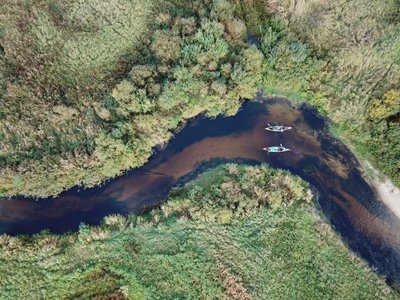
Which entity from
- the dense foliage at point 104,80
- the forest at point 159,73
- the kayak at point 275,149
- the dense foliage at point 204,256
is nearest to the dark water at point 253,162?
the kayak at point 275,149

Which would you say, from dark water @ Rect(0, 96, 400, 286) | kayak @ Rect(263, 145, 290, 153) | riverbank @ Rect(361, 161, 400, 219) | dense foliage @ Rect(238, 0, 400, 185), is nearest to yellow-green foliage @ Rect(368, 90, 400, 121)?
dense foliage @ Rect(238, 0, 400, 185)

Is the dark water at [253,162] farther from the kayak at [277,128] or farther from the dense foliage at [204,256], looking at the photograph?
the dense foliage at [204,256]

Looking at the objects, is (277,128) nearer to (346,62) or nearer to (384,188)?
(346,62)

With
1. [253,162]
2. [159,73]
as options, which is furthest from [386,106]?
[159,73]

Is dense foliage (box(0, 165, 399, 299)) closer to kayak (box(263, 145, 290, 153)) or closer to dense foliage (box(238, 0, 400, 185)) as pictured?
kayak (box(263, 145, 290, 153))

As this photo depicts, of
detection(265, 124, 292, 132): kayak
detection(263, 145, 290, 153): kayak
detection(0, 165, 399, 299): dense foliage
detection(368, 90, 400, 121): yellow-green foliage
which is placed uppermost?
detection(368, 90, 400, 121): yellow-green foliage

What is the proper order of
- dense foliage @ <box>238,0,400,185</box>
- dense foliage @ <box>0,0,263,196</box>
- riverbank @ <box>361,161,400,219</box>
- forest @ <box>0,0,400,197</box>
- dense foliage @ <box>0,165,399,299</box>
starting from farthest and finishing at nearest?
riverbank @ <box>361,161,400,219</box> < dense foliage @ <box>238,0,400,185</box> < forest @ <box>0,0,400,197</box> < dense foliage @ <box>0,0,263,196</box> < dense foliage @ <box>0,165,399,299</box>
